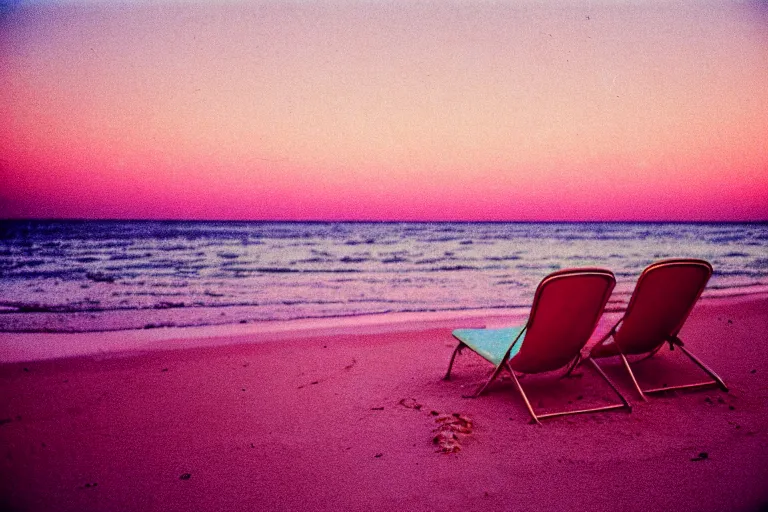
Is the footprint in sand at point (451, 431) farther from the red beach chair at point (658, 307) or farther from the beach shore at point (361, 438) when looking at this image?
the red beach chair at point (658, 307)

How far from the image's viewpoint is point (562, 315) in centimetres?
361

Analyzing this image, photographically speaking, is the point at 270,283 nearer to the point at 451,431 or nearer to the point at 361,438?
the point at 361,438

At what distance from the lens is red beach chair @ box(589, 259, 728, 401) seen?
12.7 feet

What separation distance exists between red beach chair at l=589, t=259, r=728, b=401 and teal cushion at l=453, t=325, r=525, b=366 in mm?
713

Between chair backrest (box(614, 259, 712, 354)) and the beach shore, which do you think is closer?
the beach shore

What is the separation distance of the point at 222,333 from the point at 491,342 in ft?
14.6

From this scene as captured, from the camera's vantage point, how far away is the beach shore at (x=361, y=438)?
2.64 meters

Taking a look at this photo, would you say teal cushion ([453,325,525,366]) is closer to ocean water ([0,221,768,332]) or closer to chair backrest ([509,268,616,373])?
chair backrest ([509,268,616,373])

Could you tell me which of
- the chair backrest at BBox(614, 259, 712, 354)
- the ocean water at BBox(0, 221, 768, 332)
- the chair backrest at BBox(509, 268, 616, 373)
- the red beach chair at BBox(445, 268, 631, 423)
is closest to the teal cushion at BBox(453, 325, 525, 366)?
the red beach chair at BBox(445, 268, 631, 423)

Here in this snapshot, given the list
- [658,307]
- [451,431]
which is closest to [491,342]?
[451,431]

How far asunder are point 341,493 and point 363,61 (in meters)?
11.4

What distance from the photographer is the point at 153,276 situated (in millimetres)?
14875

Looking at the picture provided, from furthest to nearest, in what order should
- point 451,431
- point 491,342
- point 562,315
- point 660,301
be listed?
point 491,342
point 660,301
point 562,315
point 451,431

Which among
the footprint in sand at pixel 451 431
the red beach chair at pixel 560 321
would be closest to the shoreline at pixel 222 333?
the red beach chair at pixel 560 321
